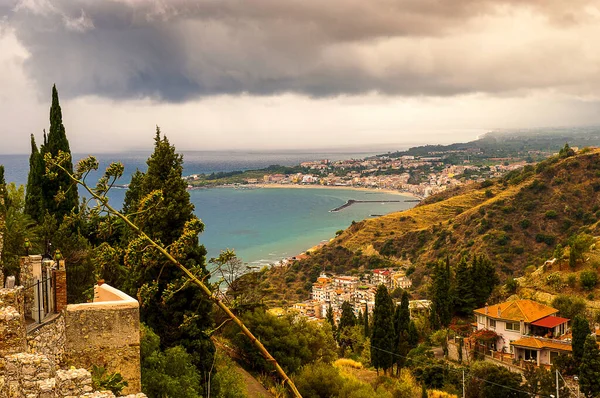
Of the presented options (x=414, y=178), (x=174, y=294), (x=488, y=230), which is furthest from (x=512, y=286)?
(x=414, y=178)

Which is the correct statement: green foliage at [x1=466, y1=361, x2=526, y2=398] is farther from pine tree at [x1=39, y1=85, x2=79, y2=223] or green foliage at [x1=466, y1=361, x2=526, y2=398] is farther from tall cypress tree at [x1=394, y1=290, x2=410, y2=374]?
pine tree at [x1=39, y1=85, x2=79, y2=223]

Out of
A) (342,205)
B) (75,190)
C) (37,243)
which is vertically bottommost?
(342,205)

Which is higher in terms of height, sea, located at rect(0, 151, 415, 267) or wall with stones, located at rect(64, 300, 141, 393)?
wall with stones, located at rect(64, 300, 141, 393)

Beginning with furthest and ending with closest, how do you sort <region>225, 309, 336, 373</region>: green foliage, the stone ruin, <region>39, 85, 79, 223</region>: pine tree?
<region>225, 309, 336, 373</region>: green foliage
<region>39, 85, 79, 223</region>: pine tree
the stone ruin

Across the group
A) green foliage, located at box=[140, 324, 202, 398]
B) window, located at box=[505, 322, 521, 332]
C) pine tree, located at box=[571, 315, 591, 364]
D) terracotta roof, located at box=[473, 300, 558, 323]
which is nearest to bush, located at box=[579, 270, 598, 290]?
terracotta roof, located at box=[473, 300, 558, 323]

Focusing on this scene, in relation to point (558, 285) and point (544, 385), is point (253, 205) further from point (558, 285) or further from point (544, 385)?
point (544, 385)

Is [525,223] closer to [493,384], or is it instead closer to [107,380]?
[493,384]

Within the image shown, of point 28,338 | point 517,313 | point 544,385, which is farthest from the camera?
point 517,313

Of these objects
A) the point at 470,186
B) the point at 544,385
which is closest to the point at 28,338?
the point at 544,385
